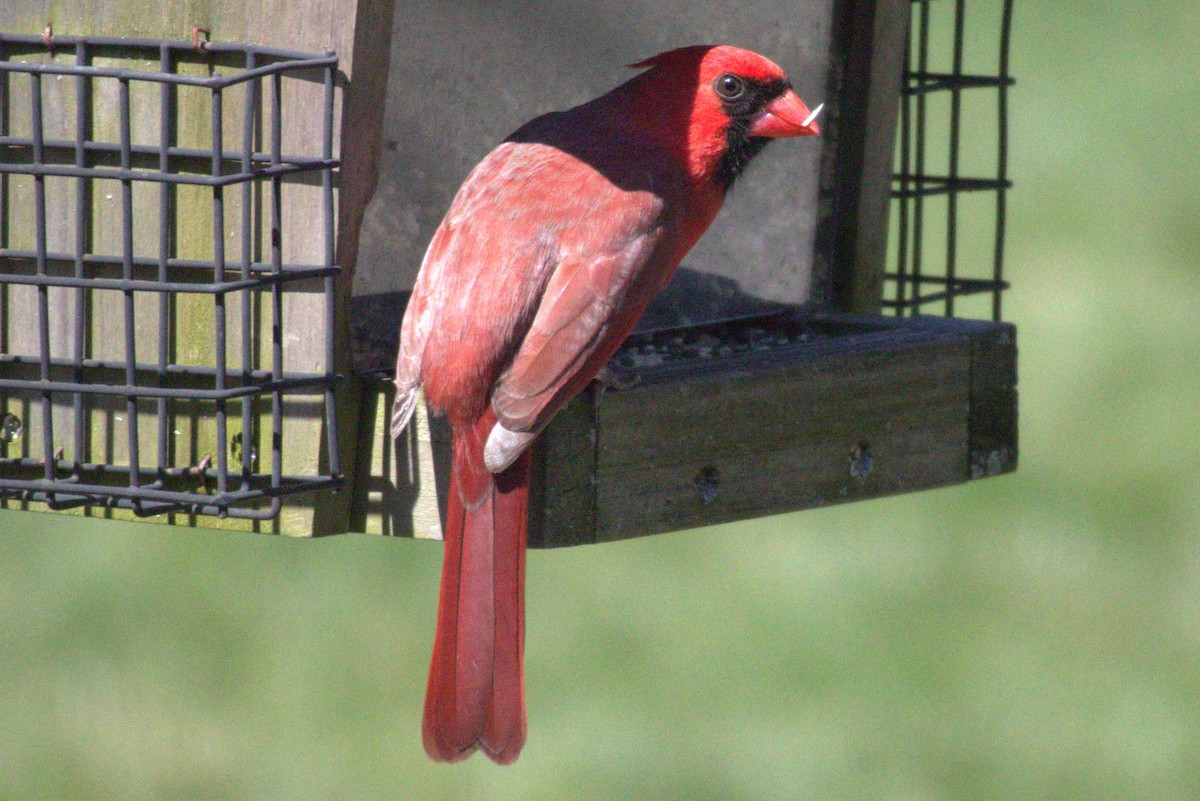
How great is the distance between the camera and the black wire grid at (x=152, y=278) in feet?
8.77

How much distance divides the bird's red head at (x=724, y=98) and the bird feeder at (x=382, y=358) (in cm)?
25

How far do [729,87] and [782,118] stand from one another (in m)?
0.10

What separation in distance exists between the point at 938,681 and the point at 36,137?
11.5 feet

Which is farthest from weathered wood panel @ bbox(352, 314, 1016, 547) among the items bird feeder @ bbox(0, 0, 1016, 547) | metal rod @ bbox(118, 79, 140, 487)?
metal rod @ bbox(118, 79, 140, 487)

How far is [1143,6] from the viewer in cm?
736

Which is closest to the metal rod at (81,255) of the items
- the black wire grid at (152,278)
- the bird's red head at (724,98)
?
the black wire grid at (152,278)

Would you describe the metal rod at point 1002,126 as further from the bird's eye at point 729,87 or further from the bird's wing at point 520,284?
the bird's wing at point 520,284

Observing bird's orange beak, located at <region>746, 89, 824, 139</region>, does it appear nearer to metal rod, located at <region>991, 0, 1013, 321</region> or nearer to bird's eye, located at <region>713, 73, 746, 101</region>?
bird's eye, located at <region>713, 73, 746, 101</region>

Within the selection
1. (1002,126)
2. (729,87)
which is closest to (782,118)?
(729,87)

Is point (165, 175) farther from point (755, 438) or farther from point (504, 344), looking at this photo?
point (755, 438)

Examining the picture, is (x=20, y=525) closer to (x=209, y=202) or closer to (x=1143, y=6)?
(x=209, y=202)

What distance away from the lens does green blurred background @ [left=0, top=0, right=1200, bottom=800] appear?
5227 mm

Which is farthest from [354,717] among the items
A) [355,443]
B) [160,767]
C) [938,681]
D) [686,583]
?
[355,443]

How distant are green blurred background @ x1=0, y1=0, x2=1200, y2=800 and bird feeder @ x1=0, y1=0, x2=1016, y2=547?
2.01 metres
